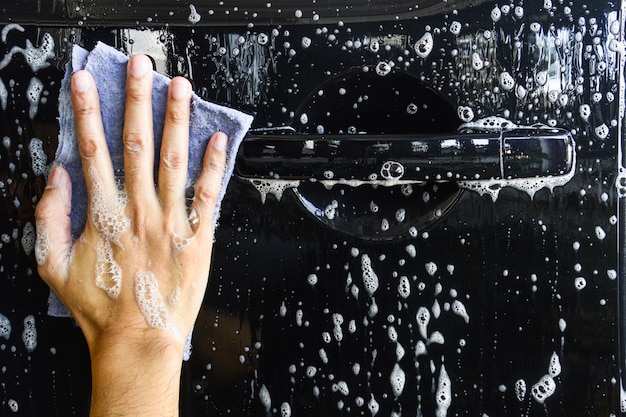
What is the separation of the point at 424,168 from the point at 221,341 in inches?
15.6

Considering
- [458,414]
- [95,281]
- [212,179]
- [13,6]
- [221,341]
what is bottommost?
[458,414]

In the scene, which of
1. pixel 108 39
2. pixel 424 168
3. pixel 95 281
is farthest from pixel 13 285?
pixel 424 168

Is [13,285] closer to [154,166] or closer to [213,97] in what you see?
[154,166]

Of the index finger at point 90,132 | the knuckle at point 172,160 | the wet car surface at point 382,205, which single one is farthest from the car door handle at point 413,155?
the index finger at point 90,132

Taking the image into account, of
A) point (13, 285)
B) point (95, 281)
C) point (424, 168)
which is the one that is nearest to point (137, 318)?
point (95, 281)

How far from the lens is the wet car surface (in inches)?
33.8

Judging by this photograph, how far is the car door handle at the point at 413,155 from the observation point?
850 millimetres

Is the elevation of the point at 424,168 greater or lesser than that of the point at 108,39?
lesser

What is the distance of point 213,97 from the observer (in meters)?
0.88

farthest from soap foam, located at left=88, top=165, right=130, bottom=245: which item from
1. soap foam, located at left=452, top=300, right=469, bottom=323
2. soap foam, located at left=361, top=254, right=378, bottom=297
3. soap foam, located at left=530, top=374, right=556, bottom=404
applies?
soap foam, located at left=530, top=374, right=556, bottom=404

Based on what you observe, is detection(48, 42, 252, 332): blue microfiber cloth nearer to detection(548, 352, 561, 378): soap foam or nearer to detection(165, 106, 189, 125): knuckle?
detection(165, 106, 189, 125): knuckle

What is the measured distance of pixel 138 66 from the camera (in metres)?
0.83

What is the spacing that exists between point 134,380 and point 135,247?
0.62 feet

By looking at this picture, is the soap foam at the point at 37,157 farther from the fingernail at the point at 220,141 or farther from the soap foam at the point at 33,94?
the fingernail at the point at 220,141
